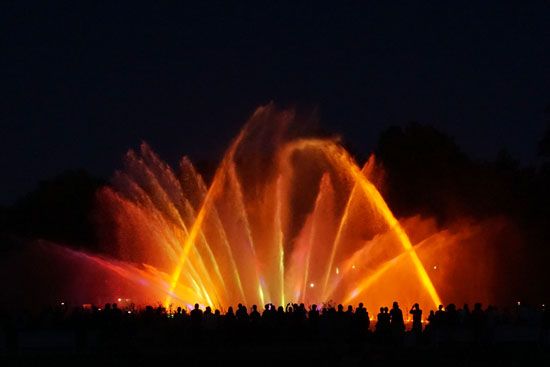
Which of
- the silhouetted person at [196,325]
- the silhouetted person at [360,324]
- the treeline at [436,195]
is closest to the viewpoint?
the silhouetted person at [360,324]

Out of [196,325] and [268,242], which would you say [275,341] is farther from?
[268,242]

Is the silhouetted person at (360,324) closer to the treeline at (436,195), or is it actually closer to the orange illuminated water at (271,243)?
the orange illuminated water at (271,243)

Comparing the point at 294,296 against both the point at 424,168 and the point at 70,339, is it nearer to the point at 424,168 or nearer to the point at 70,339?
the point at 70,339

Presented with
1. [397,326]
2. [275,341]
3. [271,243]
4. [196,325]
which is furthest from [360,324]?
[271,243]

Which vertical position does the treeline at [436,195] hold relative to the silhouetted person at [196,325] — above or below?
above

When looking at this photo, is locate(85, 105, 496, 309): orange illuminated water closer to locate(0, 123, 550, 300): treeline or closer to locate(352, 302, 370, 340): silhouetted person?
locate(0, 123, 550, 300): treeline

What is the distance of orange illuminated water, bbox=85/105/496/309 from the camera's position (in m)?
43.5

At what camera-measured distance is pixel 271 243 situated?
5197cm

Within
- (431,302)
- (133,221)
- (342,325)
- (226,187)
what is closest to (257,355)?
(342,325)

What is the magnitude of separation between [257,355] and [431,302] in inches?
1290

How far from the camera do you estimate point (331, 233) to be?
5166 cm

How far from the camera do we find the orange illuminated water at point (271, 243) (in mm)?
43500

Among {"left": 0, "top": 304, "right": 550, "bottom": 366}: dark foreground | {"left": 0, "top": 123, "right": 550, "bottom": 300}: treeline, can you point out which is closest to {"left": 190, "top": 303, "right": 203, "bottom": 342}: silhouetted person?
{"left": 0, "top": 304, "right": 550, "bottom": 366}: dark foreground

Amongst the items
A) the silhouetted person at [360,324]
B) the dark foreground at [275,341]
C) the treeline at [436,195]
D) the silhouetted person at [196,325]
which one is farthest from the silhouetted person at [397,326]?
the treeline at [436,195]
